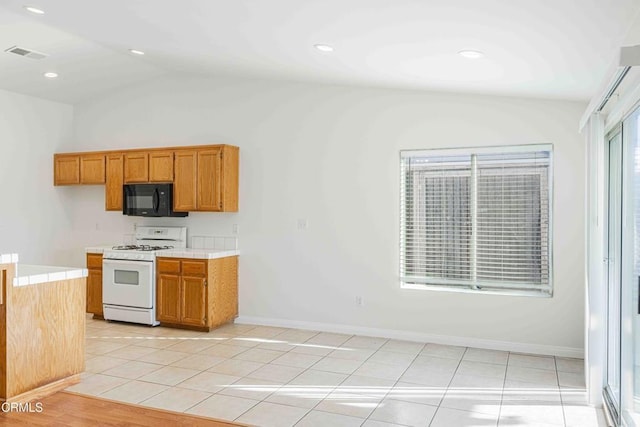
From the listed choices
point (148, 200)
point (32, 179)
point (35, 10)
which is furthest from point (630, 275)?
point (32, 179)

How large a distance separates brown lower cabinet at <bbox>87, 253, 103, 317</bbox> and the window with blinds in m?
3.57

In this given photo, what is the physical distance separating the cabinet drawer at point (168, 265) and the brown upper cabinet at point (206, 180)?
0.63 m

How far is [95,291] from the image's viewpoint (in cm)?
615

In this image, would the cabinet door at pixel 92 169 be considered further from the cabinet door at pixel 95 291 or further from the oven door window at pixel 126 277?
the oven door window at pixel 126 277

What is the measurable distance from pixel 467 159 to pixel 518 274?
121cm

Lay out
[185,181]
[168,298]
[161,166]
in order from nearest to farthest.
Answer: [168,298] < [185,181] < [161,166]

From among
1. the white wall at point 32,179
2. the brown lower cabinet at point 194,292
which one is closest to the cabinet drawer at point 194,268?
the brown lower cabinet at point 194,292

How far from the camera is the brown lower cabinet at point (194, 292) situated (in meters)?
5.55

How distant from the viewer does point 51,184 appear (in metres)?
6.88

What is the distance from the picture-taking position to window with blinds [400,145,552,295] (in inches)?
189

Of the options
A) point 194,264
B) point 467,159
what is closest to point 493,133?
point 467,159

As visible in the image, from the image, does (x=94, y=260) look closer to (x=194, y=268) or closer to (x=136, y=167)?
(x=136, y=167)

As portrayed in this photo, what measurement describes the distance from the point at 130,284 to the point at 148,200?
A: 3.31ft

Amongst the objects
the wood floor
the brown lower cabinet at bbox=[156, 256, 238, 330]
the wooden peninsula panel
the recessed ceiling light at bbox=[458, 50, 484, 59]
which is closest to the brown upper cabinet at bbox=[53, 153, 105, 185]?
the brown lower cabinet at bbox=[156, 256, 238, 330]
